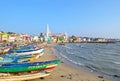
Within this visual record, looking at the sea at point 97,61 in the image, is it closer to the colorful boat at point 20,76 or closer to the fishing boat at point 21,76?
the fishing boat at point 21,76

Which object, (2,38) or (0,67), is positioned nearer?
(0,67)

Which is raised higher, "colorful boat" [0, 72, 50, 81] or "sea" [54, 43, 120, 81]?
"colorful boat" [0, 72, 50, 81]

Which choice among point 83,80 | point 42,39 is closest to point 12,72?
point 83,80

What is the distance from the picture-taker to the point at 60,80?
2080cm

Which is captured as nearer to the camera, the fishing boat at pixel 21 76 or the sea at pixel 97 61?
the fishing boat at pixel 21 76

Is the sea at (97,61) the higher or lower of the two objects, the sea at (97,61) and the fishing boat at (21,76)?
the lower

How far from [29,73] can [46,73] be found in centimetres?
174

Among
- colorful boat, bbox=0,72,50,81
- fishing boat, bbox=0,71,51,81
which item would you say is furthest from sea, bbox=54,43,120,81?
colorful boat, bbox=0,72,50,81

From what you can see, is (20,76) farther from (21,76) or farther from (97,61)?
(97,61)

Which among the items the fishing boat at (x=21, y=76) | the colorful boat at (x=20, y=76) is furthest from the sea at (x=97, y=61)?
the colorful boat at (x=20, y=76)

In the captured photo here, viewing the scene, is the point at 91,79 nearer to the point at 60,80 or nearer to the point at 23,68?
the point at 60,80

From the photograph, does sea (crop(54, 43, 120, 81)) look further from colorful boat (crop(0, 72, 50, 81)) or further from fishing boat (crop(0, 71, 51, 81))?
colorful boat (crop(0, 72, 50, 81))

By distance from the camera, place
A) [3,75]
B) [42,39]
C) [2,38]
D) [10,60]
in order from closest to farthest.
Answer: [3,75] → [10,60] → [2,38] → [42,39]

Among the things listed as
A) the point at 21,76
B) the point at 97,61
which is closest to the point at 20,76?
the point at 21,76
